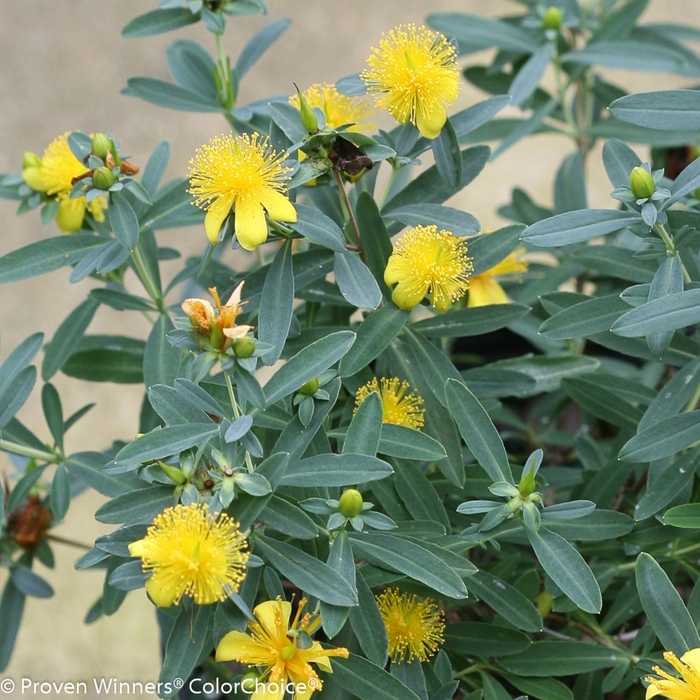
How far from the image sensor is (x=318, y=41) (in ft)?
5.41

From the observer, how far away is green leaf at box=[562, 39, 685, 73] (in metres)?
0.81

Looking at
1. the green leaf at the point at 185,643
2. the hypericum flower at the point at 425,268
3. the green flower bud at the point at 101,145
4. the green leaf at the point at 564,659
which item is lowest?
the green leaf at the point at 564,659

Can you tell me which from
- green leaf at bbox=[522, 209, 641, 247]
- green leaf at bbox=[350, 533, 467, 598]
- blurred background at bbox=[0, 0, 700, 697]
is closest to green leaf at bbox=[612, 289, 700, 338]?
green leaf at bbox=[522, 209, 641, 247]

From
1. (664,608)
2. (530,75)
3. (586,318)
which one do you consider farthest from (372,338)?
(530,75)

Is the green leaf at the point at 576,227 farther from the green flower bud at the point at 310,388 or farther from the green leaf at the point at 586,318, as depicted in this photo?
the green flower bud at the point at 310,388

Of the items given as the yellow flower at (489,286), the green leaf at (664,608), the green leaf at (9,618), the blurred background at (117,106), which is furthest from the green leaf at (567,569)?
the blurred background at (117,106)

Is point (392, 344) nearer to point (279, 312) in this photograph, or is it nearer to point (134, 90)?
point (279, 312)

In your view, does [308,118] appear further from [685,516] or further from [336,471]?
[685,516]

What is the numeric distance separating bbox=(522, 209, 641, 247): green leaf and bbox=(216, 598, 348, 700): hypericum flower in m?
0.26

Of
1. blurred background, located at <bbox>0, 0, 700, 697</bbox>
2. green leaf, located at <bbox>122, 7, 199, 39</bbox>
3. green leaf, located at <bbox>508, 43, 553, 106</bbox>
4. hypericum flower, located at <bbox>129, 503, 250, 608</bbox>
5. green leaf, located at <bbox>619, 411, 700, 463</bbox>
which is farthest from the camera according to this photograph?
blurred background, located at <bbox>0, 0, 700, 697</bbox>

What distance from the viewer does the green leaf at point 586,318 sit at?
21.7 inches

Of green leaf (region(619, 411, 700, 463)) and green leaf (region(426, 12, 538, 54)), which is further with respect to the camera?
green leaf (region(426, 12, 538, 54))

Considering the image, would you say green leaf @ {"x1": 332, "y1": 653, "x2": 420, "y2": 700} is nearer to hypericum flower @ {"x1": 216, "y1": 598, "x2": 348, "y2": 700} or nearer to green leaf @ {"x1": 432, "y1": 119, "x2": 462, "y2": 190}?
hypericum flower @ {"x1": 216, "y1": 598, "x2": 348, "y2": 700}

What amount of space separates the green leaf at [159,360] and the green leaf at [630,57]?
0.50m
